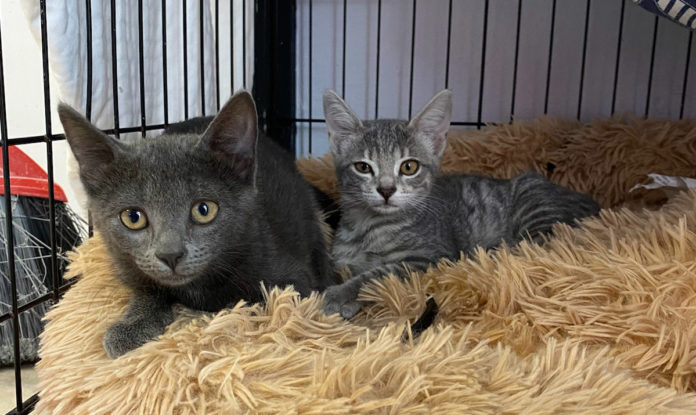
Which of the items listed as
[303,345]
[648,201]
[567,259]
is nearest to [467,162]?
[648,201]

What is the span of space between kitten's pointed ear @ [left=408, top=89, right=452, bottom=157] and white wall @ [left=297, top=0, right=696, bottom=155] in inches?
38.1

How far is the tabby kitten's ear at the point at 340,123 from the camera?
177 cm

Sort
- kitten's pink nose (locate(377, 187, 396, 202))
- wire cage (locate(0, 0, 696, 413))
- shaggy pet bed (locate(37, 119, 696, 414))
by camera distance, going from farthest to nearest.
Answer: wire cage (locate(0, 0, 696, 413)), kitten's pink nose (locate(377, 187, 396, 202)), shaggy pet bed (locate(37, 119, 696, 414))

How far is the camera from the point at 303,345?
A: 2.86 ft

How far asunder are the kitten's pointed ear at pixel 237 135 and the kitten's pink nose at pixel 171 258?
22cm

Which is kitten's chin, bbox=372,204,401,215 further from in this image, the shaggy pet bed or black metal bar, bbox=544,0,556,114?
black metal bar, bbox=544,0,556,114

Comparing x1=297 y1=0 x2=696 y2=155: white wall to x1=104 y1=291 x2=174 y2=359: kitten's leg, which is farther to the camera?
x1=297 y1=0 x2=696 y2=155: white wall

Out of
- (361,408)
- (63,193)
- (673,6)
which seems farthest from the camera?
(63,193)

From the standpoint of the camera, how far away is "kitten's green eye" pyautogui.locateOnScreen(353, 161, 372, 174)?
1.69 meters

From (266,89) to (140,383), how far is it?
1.92 m

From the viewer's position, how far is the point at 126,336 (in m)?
0.97

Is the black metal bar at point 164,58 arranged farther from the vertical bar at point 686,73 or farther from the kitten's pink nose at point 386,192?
the vertical bar at point 686,73

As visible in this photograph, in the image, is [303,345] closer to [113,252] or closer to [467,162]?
[113,252]

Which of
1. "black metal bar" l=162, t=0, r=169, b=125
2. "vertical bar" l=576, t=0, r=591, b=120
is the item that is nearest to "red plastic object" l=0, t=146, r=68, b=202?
"black metal bar" l=162, t=0, r=169, b=125
